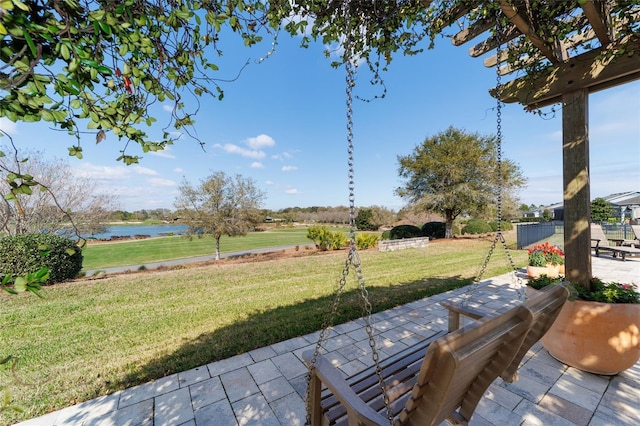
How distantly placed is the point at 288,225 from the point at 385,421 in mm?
41882

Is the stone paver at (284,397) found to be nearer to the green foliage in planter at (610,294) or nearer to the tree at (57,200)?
the green foliage in planter at (610,294)

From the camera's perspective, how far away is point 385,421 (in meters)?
1.20

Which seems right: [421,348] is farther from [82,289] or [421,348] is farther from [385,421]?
[82,289]

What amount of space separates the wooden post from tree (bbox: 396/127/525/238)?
1399 centimetres

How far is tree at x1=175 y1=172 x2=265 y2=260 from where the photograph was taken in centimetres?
1266

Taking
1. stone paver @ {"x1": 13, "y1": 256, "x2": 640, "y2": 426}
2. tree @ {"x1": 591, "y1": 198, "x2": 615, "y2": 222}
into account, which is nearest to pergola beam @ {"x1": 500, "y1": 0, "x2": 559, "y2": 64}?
stone paver @ {"x1": 13, "y1": 256, "x2": 640, "y2": 426}

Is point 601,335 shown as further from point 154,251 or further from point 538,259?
point 154,251

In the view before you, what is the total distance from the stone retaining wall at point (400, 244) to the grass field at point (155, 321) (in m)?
4.87

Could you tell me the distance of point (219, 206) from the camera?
13195 millimetres

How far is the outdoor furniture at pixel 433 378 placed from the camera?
1.05 m

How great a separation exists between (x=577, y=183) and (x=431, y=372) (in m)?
3.01

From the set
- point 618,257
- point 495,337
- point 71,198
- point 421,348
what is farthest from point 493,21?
point 71,198

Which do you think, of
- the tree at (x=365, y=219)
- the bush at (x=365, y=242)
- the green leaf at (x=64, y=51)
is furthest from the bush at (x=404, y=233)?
the green leaf at (x=64, y=51)

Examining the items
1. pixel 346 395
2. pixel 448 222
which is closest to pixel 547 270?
pixel 346 395
